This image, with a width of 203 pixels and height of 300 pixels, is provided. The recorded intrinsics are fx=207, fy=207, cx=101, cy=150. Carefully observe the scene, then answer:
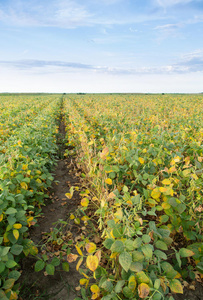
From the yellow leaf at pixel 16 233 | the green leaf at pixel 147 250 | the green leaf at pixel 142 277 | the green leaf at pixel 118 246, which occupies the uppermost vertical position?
the green leaf at pixel 118 246

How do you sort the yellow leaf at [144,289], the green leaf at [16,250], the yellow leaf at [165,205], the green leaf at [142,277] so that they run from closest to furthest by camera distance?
the yellow leaf at [144,289], the green leaf at [142,277], the green leaf at [16,250], the yellow leaf at [165,205]

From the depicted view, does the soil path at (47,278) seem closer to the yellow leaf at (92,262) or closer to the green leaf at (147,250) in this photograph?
the yellow leaf at (92,262)

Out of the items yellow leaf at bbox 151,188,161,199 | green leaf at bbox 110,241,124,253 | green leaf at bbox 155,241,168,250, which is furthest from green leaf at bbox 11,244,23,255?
yellow leaf at bbox 151,188,161,199

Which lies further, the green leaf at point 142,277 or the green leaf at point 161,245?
the green leaf at point 161,245

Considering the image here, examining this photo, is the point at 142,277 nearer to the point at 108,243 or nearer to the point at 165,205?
the point at 108,243

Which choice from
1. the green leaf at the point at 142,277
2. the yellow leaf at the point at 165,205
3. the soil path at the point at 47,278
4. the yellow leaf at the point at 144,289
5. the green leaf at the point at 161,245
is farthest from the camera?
the yellow leaf at the point at 165,205

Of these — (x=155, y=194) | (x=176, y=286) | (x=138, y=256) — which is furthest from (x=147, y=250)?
(x=155, y=194)

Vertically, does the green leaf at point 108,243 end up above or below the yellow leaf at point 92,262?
above

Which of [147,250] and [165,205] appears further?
[165,205]

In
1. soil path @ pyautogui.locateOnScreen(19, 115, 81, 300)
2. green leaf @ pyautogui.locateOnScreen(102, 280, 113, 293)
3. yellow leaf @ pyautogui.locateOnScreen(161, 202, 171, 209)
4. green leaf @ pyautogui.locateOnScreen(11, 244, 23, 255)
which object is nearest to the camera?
green leaf @ pyautogui.locateOnScreen(102, 280, 113, 293)

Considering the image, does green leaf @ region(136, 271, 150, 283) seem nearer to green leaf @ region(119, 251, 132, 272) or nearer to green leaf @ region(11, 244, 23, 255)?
green leaf @ region(119, 251, 132, 272)

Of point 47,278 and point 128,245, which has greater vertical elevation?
point 128,245

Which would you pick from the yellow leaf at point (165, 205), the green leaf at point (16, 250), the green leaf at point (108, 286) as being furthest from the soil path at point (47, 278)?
the yellow leaf at point (165, 205)

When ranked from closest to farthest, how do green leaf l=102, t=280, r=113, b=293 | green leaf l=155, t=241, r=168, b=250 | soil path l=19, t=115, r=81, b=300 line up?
1. green leaf l=102, t=280, r=113, b=293
2. green leaf l=155, t=241, r=168, b=250
3. soil path l=19, t=115, r=81, b=300
